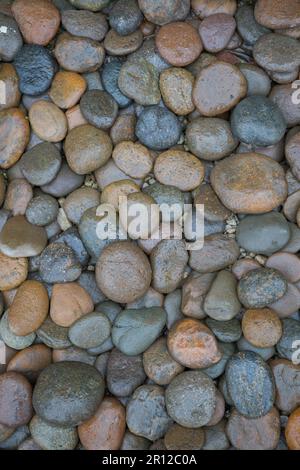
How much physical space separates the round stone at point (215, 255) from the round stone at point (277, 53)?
68cm

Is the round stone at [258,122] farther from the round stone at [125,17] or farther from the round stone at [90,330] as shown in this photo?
the round stone at [90,330]

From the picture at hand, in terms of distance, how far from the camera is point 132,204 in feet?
6.05

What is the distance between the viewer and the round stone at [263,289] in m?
1.74

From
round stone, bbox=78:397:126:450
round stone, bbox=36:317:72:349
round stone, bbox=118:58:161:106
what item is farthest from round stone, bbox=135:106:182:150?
round stone, bbox=78:397:126:450

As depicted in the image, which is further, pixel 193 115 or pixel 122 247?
pixel 193 115

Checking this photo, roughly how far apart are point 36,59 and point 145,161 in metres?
0.59

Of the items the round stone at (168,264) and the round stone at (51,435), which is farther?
the round stone at (168,264)

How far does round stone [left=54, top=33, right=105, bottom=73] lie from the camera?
6.42 feet

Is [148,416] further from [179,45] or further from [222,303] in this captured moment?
[179,45]

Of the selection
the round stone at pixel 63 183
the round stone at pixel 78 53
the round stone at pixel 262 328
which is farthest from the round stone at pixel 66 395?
the round stone at pixel 78 53

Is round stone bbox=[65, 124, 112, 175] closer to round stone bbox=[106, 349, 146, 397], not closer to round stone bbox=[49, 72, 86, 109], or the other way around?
round stone bbox=[49, 72, 86, 109]

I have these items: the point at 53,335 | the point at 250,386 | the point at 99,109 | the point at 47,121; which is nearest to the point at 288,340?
the point at 250,386
